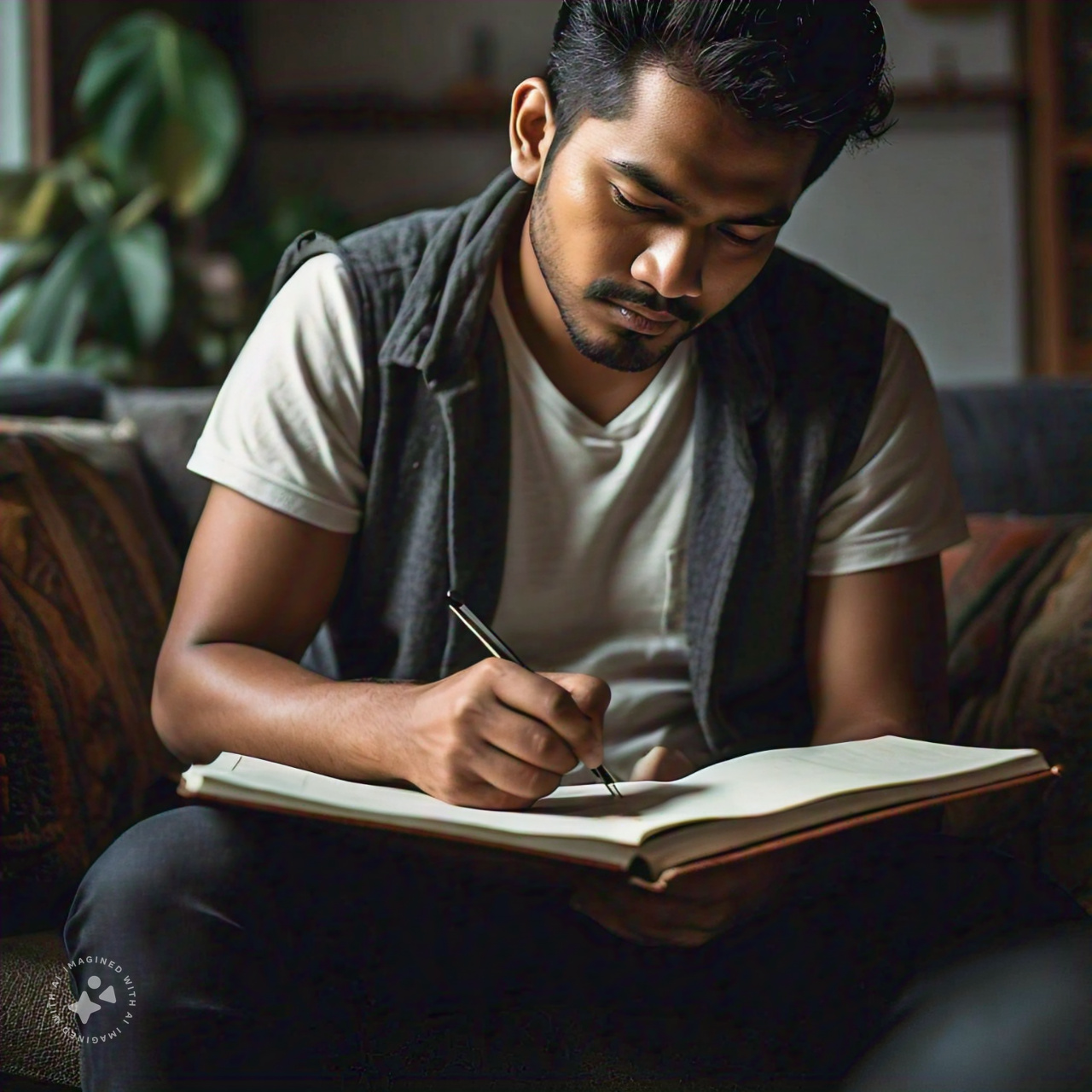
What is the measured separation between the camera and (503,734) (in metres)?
0.76

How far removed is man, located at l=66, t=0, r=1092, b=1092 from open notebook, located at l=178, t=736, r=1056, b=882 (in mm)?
46

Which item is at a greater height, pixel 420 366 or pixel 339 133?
pixel 339 133

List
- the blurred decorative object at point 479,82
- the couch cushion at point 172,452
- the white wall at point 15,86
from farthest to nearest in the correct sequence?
the blurred decorative object at point 479,82
the white wall at point 15,86
the couch cushion at point 172,452

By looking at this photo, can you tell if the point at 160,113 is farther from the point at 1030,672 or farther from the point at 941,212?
the point at 941,212

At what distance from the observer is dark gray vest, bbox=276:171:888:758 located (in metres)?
1.12

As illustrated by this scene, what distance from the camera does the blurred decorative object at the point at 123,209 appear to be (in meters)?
2.55

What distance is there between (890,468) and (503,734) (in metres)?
0.58

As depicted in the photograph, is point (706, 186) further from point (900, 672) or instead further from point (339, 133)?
point (339, 133)

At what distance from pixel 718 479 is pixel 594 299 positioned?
23 cm

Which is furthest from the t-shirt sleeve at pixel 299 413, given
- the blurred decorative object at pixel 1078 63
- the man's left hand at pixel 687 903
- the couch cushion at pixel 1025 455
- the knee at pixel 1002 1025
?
the blurred decorative object at pixel 1078 63

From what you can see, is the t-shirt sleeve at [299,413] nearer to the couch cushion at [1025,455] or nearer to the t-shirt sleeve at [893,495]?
the t-shirt sleeve at [893,495]

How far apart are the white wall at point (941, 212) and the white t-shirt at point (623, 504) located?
120 inches

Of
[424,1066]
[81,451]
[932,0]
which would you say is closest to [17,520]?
[81,451]

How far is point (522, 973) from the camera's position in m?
0.94
